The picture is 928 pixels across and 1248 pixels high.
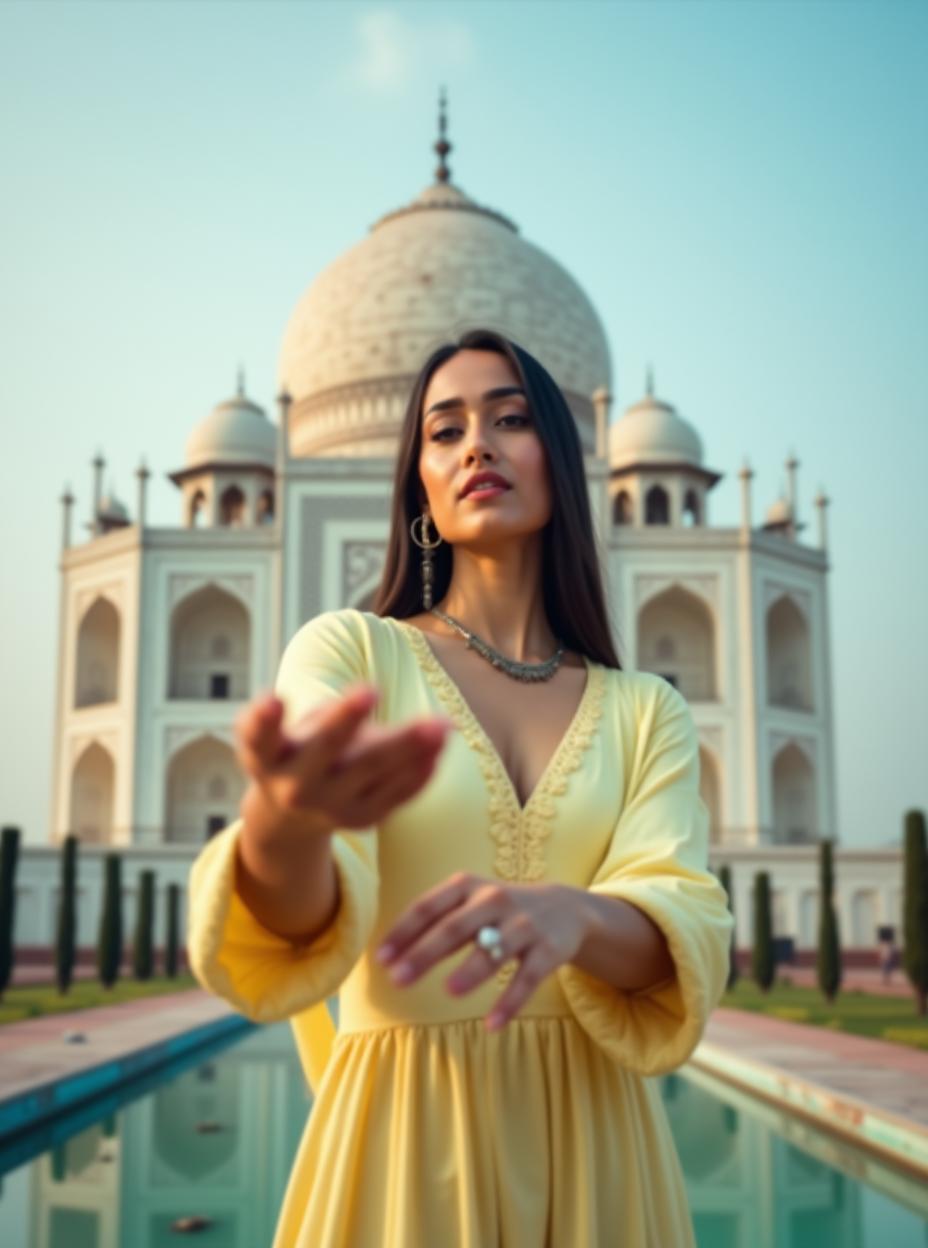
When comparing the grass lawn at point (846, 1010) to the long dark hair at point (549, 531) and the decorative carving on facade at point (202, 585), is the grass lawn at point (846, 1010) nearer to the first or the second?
the long dark hair at point (549, 531)

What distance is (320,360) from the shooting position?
63.3 ft

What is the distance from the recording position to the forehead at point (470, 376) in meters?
1.03

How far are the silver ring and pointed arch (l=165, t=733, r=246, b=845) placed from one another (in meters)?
16.6

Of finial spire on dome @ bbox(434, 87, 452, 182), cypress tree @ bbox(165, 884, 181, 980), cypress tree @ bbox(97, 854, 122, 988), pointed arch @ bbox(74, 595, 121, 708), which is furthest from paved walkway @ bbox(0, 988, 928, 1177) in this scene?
finial spire on dome @ bbox(434, 87, 452, 182)

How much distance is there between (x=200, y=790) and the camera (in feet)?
56.1

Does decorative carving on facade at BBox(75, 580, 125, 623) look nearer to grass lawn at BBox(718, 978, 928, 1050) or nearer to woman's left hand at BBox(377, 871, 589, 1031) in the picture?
grass lawn at BBox(718, 978, 928, 1050)

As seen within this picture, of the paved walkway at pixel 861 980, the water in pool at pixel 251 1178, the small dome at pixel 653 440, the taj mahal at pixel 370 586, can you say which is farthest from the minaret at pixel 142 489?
the water in pool at pixel 251 1178

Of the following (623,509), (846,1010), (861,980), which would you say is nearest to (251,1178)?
(846,1010)

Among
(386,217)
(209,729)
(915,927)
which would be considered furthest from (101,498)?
(915,927)

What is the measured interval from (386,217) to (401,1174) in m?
20.7

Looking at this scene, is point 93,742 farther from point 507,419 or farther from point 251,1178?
point 507,419

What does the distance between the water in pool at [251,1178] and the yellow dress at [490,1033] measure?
226 cm

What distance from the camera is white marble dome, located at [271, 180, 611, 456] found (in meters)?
18.5

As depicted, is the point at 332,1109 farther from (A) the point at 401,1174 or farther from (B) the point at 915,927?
(B) the point at 915,927
